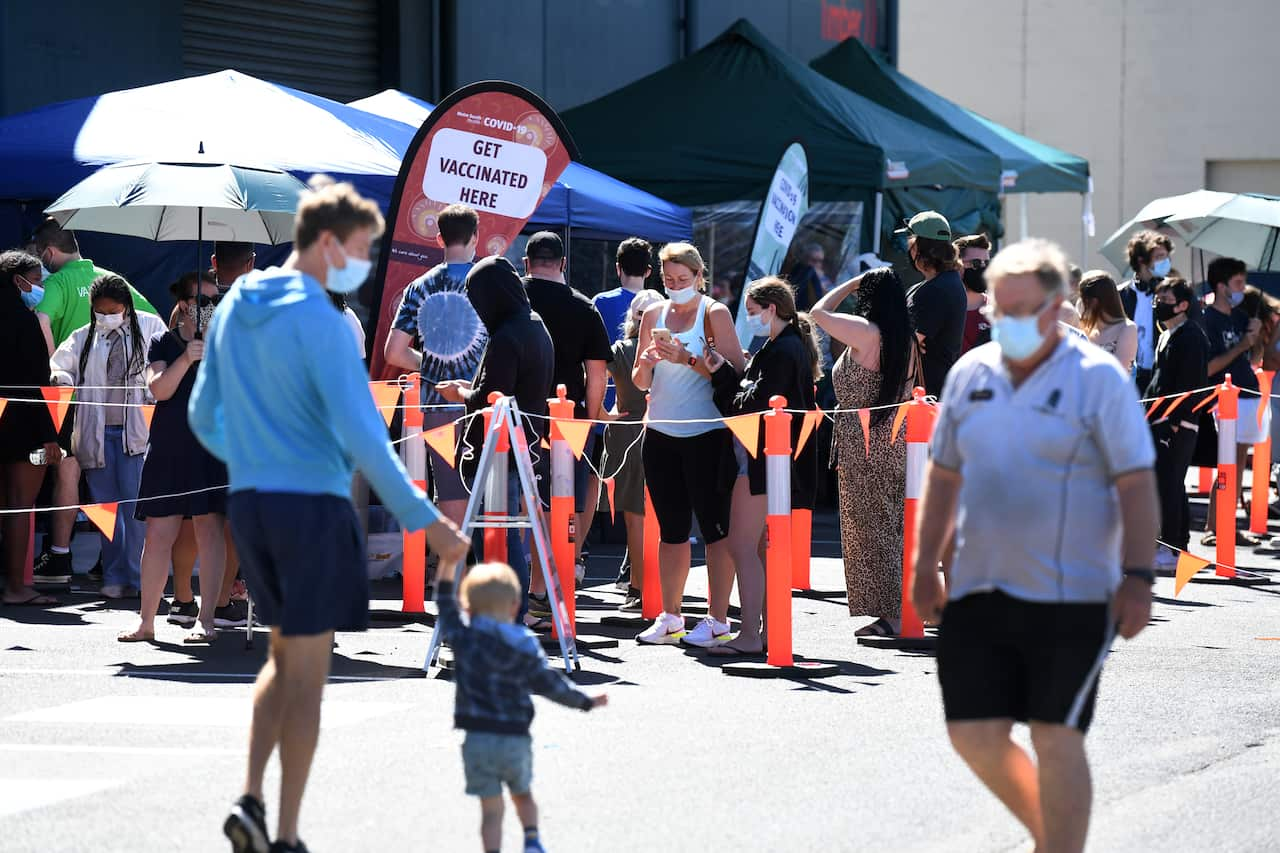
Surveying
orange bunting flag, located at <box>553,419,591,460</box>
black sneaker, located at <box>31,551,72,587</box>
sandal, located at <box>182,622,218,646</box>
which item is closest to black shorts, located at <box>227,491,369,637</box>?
orange bunting flag, located at <box>553,419,591,460</box>

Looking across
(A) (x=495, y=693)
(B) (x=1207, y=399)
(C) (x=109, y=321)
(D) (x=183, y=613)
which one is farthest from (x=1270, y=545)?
(A) (x=495, y=693)

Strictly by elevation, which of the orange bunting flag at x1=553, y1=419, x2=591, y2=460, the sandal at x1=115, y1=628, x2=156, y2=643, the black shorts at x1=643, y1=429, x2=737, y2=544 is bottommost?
the sandal at x1=115, y1=628, x2=156, y2=643

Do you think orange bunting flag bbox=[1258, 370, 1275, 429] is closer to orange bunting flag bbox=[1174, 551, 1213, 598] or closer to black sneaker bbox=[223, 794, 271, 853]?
orange bunting flag bbox=[1174, 551, 1213, 598]

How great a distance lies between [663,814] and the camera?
6051mm

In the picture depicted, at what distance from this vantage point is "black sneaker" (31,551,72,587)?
477 inches

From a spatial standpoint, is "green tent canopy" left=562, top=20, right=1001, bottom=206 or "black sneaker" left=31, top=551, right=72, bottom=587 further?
"green tent canopy" left=562, top=20, right=1001, bottom=206

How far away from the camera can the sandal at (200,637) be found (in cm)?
963

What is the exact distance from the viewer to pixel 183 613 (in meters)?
10.2

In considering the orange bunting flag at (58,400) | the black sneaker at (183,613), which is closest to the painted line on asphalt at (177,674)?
the black sneaker at (183,613)

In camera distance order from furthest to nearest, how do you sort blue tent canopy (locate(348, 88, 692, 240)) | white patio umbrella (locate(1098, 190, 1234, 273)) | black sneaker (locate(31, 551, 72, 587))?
white patio umbrella (locate(1098, 190, 1234, 273)) < blue tent canopy (locate(348, 88, 692, 240)) < black sneaker (locate(31, 551, 72, 587))

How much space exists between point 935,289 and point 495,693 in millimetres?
5054

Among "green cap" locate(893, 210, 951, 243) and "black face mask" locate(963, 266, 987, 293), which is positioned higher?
"green cap" locate(893, 210, 951, 243)

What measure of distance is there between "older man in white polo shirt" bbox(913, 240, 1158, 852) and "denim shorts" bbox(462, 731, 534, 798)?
1.17 m

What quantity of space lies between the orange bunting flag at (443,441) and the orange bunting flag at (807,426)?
185cm
